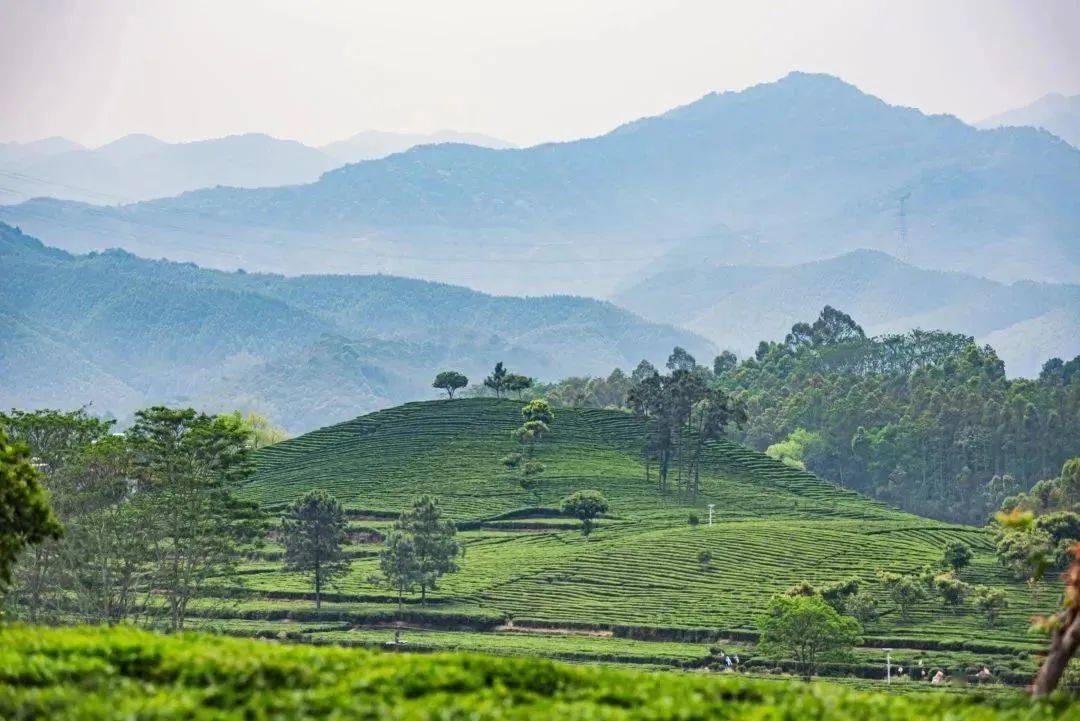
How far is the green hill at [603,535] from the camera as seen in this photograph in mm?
81875

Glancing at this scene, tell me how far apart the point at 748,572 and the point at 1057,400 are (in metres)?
73.1

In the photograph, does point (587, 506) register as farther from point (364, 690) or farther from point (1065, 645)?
point (364, 690)

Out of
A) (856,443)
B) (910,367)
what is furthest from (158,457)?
(910,367)

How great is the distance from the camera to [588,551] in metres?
97.1

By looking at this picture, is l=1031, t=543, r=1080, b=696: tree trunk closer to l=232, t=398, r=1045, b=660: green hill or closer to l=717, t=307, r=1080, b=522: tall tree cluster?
l=232, t=398, r=1045, b=660: green hill

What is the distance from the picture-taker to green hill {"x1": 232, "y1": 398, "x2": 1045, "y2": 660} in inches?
3223

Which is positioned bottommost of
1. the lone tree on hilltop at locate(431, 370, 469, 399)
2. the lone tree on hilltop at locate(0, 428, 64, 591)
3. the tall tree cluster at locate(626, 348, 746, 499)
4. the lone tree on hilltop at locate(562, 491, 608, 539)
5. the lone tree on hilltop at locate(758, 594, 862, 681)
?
the lone tree on hilltop at locate(758, 594, 862, 681)

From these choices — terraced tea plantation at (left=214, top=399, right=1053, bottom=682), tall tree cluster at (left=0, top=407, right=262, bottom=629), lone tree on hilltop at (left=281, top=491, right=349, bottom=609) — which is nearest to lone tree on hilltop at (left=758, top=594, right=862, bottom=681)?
terraced tea plantation at (left=214, top=399, right=1053, bottom=682)

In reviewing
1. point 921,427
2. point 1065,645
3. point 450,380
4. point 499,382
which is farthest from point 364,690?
point 921,427

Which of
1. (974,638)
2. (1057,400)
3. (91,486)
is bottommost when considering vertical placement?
(974,638)

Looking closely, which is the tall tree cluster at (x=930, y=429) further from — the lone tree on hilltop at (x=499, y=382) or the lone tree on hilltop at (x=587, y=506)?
the lone tree on hilltop at (x=587, y=506)

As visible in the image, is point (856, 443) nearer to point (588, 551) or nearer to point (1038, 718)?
point (588, 551)

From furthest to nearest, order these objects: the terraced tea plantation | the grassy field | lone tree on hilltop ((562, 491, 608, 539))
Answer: lone tree on hilltop ((562, 491, 608, 539))
the terraced tea plantation
the grassy field

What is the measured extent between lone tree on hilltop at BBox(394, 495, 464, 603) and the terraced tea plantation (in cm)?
115
